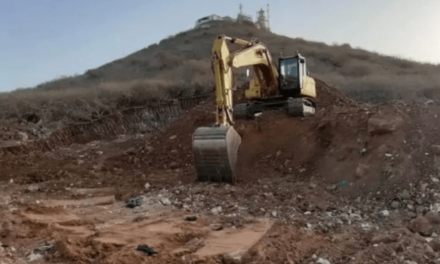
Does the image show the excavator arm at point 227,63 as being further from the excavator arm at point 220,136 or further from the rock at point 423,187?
the rock at point 423,187

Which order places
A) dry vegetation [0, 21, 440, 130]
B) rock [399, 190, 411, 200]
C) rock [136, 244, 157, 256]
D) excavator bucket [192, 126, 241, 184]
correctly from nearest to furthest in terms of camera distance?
rock [136, 244, 157, 256] → rock [399, 190, 411, 200] → excavator bucket [192, 126, 241, 184] → dry vegetation [0, 21, 440, 130]

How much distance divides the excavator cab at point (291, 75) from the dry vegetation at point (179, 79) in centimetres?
680

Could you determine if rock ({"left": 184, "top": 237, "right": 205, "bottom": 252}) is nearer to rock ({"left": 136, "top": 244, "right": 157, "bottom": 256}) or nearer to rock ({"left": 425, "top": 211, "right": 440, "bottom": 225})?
rock ({"left": 136, "top": 244, "right": 157, "bottom": 256})

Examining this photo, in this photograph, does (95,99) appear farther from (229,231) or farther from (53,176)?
(229,231)

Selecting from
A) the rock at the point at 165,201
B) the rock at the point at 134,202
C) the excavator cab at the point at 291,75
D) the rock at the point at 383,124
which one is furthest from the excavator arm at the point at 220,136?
the excavator cab at the point at 291,75

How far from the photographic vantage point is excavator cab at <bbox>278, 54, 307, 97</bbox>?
1302 centimetres

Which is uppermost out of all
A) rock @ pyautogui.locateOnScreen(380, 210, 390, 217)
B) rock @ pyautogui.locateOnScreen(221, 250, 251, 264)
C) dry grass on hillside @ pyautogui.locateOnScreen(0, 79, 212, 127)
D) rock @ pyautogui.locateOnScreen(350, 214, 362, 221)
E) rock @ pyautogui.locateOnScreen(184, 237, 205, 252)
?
dry grass on hillside @ pyautogui.locateOnScreen(0, 79, 212, 127)

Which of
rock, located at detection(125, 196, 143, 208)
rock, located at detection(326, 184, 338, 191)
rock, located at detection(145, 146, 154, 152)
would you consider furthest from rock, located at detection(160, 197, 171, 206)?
rock, located at detection(145, 146, 154, 152)

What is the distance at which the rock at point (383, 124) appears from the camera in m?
8.62

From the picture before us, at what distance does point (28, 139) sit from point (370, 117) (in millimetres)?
9856

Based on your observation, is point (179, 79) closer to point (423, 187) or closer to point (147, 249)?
point (423, 187)

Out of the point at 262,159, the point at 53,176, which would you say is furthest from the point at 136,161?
the point at 262,159

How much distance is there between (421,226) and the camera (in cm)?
557

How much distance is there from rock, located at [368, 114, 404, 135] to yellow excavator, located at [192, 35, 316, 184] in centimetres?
251
